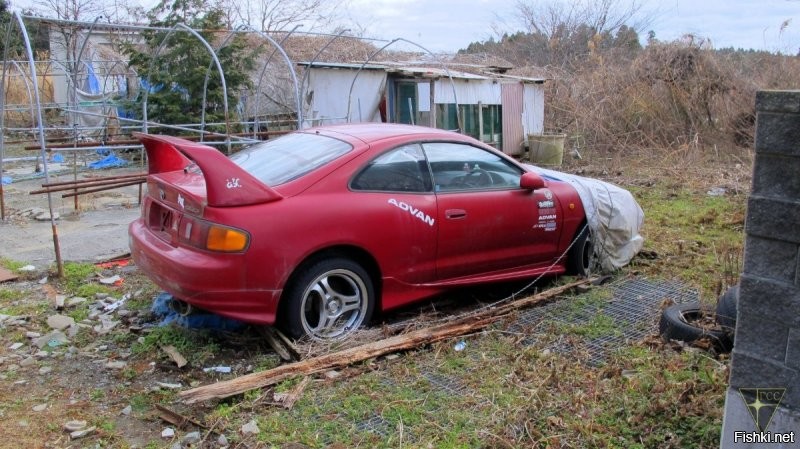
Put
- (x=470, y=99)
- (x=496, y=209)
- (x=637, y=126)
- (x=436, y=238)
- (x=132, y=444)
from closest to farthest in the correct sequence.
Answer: (x=132, y=444), (x=436, y=238), (x=496, y=209), (x=470, y=99), (x=637, y=126)

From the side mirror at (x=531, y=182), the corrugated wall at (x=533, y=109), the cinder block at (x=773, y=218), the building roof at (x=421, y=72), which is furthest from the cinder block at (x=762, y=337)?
the corrugated wall at (x=533, y=109)

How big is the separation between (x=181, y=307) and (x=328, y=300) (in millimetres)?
1176

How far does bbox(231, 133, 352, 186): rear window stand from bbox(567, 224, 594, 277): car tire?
245 centimetres

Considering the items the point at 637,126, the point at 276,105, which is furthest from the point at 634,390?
the point at 276,105

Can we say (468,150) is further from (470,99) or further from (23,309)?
(470,99)

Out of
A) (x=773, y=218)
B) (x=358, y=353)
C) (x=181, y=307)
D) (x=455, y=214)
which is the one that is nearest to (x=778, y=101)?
(x=773, y=218)

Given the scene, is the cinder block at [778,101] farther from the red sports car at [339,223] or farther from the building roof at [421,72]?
the building roof at [421,72]

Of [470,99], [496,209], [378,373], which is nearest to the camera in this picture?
[378,373]

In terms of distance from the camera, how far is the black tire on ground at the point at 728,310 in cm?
437

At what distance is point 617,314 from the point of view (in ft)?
17.7

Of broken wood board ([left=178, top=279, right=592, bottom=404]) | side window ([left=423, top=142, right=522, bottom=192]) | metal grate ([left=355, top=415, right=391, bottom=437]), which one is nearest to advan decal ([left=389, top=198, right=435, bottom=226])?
side window ([left=423, top=142, right=522, bottom=192])

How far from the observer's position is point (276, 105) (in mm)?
18828

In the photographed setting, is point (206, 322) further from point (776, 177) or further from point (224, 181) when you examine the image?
point (776, 177)

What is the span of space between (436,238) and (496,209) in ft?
2.17
